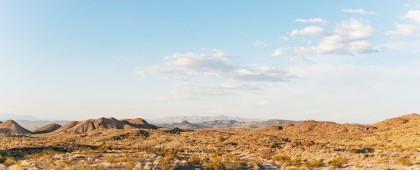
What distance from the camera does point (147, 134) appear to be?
257ft

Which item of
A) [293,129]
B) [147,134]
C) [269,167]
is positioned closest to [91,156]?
[269,167]

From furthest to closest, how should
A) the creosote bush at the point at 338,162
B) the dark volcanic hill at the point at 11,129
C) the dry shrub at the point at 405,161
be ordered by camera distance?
the dark volcanic hill at the point at 11,129 < the creosote bush at the point at 338,162 < the dry shrub at the point at 405,161

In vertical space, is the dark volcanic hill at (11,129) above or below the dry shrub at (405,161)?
above

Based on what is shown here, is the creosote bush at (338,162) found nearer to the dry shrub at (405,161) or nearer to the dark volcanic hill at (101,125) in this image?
the dry shrub at (405,161)

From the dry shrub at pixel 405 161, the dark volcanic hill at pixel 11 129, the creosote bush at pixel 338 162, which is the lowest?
the creosote bush at pixel 338 162

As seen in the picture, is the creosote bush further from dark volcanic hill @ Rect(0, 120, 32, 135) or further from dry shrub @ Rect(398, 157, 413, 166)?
dark volcanic hill @ Rect(0, 120, 32, 135)

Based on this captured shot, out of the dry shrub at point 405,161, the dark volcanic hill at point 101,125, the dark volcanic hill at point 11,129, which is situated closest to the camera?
the dry shrub at point 405,161

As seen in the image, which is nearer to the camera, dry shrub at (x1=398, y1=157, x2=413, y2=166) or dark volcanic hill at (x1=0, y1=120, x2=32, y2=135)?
dry shrub at (x1=398, y1=157, x2=413, y2=166)

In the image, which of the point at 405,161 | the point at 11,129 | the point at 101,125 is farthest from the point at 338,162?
the point at 11,129

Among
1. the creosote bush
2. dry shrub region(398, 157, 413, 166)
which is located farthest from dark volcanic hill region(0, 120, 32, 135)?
dry shrub region(398, 157, 413, 166)

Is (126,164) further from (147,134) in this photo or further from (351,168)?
(147,134)

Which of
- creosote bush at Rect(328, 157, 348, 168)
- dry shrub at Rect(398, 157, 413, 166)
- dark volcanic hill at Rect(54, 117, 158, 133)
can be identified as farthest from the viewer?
dark volcanic hill at Rect(54, 117, 158, 133)

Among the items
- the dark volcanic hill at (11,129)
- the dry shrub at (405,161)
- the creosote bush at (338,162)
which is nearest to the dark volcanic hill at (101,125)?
the dark volcanic hill at (11,129)

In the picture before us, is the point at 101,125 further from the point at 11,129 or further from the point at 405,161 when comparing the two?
the point at 405,161
